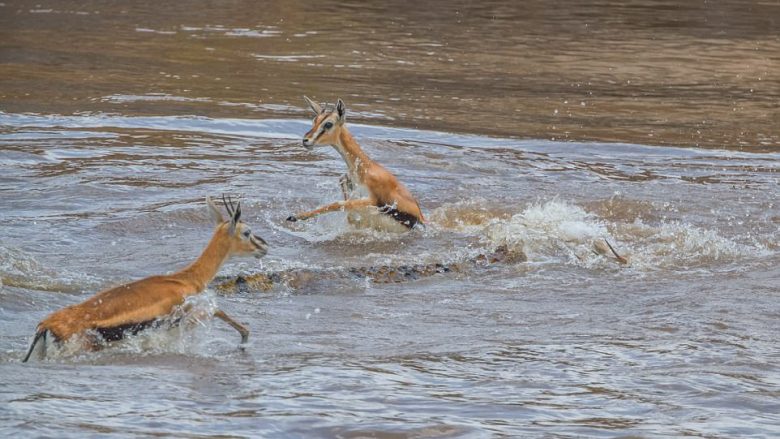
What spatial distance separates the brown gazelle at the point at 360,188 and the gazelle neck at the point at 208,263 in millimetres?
2942

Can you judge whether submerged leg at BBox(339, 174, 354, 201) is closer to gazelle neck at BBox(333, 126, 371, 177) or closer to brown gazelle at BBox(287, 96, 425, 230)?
brown gazelle at BBox(287, 96, 425, 230)

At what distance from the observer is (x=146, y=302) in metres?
7.63

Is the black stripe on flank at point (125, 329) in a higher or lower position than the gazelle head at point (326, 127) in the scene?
lower

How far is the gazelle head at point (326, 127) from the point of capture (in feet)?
38.2

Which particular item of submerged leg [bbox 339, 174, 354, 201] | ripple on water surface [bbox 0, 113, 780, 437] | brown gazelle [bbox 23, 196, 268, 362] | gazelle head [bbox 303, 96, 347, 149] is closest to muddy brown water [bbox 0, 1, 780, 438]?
ripple on water surface [bbox 0, 113, 780, 437]

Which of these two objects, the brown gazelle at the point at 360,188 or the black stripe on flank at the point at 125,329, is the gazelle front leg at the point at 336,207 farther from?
the black stripe on flank at the point at 125,329

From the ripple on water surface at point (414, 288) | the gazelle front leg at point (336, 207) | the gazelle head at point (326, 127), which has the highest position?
the gazelle head at point (326, 127)

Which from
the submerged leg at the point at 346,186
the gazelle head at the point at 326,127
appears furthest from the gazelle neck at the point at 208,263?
the submerged leg at the point at 346,186

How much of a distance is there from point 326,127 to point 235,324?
161 inches

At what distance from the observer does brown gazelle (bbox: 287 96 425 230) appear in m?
11.7

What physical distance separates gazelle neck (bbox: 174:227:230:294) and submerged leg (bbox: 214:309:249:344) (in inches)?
13.2

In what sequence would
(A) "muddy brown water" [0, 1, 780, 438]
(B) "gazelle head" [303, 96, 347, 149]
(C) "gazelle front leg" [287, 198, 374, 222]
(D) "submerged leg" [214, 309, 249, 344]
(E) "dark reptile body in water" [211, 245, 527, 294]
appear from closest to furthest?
(A) "muddy brown water" [0, 1, 780, 438] → (D) "submerged leg" [214, 309, 249, 344] → (E) "dark reptile body in water" [211, 245, 527, 294] → (C) "gazelle front leg" [287, 198, 374, 222] → (B) "gazelle head" [303, 96, 347, 149]

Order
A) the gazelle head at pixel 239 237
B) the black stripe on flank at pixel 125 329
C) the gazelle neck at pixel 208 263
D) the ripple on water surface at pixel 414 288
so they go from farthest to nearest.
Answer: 1. the gazelle head at pixel 239 237
2. the gazelle neck at pixel 208 263
3. the black stripe on flank at pixel 125 329
4. the ripple on water surface at pixel 414 288

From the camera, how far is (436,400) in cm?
732
